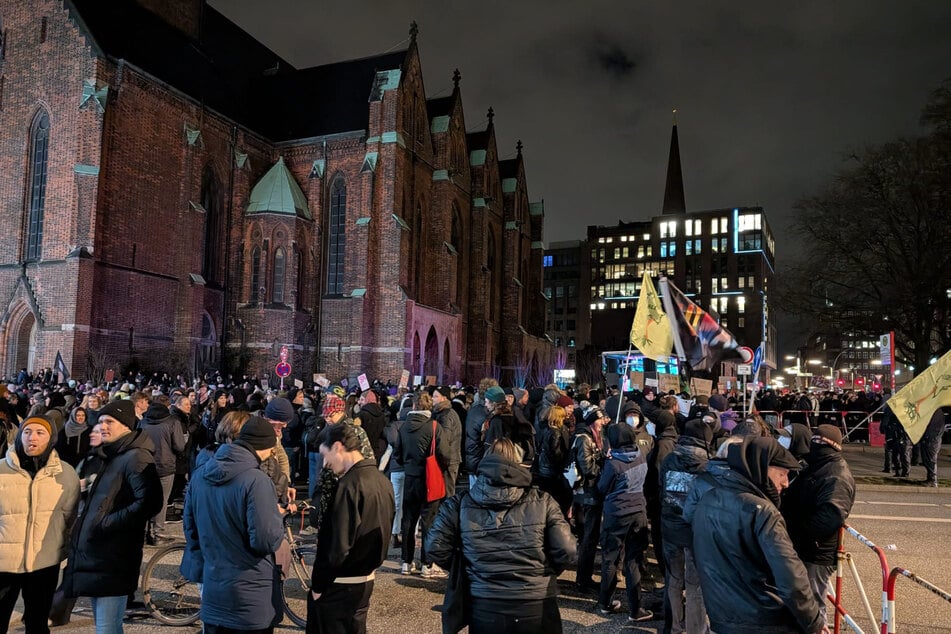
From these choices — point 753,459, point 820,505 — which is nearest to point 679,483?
point 820,505

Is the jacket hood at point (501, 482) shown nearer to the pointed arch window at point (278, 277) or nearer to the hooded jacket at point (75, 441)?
the hooded jacket at point (75, 441)

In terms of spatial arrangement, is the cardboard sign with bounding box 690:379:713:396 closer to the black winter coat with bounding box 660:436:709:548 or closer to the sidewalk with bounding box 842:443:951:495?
the sidewalk with bounding box 842:443:951:495

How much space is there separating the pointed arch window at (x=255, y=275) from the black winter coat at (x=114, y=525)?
2867 centimetres

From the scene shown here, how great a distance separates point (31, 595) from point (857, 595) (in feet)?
22.9

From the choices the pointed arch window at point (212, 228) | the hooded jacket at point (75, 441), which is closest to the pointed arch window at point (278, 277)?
the pointed arch window at point (212, 228)

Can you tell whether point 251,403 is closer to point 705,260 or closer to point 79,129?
point 79,129

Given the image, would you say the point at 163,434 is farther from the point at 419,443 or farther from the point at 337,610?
the point at 337,610

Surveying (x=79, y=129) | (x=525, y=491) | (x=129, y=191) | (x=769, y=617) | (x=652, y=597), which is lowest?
(x=652, y=597)

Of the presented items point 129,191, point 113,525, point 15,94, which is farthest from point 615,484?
point 15,94

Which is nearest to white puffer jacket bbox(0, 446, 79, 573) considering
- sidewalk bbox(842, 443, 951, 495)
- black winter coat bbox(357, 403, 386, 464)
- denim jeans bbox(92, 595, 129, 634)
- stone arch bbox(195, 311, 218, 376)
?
denim jeans bbox(92, 595, 129, 634)

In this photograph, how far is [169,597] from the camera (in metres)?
6.20

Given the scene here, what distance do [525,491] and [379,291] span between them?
2953 centimetres

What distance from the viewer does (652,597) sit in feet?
21.8

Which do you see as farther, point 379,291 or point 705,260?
point 705,260
